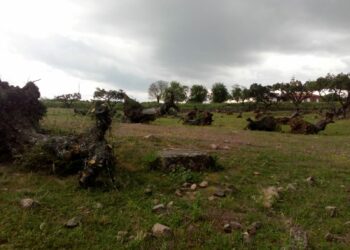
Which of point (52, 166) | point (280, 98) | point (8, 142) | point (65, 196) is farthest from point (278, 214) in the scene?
point (280, 98)

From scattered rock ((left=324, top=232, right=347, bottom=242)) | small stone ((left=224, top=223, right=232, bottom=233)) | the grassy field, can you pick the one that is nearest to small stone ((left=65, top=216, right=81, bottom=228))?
the grassy field

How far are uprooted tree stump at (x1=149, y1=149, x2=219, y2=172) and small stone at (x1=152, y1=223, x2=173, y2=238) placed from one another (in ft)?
8.97

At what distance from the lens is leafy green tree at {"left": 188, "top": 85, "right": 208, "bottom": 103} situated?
364 feet

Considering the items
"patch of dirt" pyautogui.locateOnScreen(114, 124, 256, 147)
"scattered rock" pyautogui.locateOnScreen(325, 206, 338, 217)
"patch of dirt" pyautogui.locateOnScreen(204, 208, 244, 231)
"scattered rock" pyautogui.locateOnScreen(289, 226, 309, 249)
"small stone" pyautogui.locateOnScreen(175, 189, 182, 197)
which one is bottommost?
"scattered rock" pyautogui.locateOnScreen(289, 226, 309, 249)

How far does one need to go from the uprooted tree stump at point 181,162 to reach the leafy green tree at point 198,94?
102 metres

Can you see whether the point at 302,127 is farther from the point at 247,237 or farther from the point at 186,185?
the point at 247,237

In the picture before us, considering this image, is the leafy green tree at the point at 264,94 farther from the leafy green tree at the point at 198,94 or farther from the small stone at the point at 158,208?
the small stone at the point at 158,208

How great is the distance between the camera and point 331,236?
601cm

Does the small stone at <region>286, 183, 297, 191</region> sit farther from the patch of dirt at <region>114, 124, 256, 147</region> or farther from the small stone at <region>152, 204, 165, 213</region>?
the patch of dirt at <region>114, 124, 256, 147</region>

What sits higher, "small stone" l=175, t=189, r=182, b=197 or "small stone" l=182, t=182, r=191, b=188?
"small stone" l=182, t=182, r=191, b=188

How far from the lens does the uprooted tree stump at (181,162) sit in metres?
8.71

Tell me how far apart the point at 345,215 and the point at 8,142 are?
23.1 ft

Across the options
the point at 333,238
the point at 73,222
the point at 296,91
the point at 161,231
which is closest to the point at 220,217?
the point at 161,231

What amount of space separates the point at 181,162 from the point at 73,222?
3233mm
